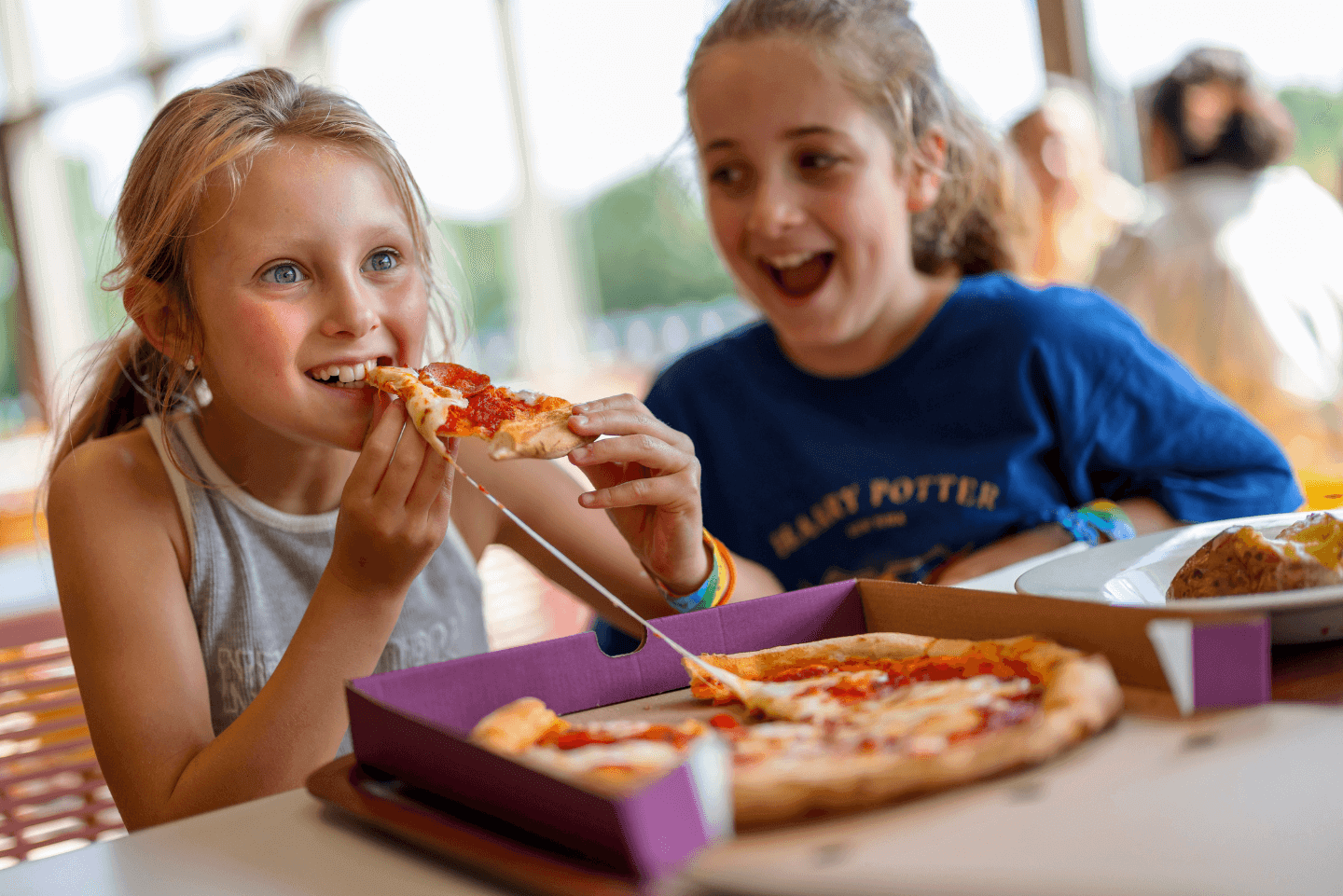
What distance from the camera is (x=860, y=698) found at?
0.81 m

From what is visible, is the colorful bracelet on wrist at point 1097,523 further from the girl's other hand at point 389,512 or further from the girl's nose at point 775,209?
the girl's other hand at point 389,512

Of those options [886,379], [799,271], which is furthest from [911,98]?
[886,379]

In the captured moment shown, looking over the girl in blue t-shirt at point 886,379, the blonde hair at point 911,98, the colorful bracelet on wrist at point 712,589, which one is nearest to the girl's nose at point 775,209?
the girl in blue t-shirt at point 886,379

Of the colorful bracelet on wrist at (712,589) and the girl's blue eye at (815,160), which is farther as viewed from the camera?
the girl's blue eye at (815,160)

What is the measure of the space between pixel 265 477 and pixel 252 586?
15 cm

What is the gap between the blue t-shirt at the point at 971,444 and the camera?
5.43 ft

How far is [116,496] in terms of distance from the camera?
4.17 ft

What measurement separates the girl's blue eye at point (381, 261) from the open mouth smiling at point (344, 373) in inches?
4.1

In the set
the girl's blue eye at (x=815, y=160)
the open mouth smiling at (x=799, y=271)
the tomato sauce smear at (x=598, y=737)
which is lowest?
the tomato sauce smear at (x=598, y=737)

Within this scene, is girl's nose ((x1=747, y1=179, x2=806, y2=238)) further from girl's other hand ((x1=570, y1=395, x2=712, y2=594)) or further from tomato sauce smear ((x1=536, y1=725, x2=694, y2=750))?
tomato sauce smear ((x1=536, y1=725, x2=694, y2=750))

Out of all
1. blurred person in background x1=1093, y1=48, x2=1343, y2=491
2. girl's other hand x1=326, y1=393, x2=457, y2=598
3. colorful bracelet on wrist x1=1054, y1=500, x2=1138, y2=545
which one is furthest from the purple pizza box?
blurred person in background x1=1093, y1=48, x2=1343, y2=491

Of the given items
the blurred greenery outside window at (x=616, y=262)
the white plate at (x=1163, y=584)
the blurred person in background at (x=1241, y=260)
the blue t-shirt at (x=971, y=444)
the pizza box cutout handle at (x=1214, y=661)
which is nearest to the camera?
the pizza box cutout handle at (x=1214, y=661)

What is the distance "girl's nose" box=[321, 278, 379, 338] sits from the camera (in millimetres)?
1178

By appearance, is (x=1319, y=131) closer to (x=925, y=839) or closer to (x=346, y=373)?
(x=346, y=373)
